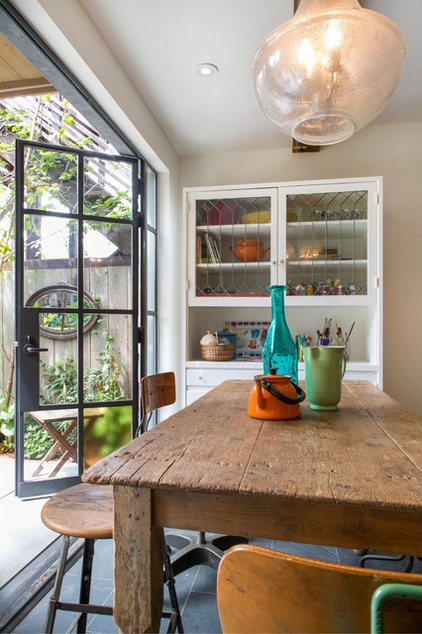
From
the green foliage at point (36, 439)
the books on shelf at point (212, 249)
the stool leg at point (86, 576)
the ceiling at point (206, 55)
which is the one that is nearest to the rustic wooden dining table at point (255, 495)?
the stool leg at point (86, 576)

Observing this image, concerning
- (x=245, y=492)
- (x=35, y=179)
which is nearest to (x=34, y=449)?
(x=35, y=179)

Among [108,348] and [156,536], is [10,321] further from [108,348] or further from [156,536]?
[156,536]

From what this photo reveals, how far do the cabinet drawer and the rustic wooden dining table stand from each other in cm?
184

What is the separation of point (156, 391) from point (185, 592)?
30.8 inches

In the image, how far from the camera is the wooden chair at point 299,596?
39 centimetres

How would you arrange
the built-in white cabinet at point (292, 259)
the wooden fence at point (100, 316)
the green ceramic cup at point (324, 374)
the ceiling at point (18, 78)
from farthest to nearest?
1. the built-in white cabinet at point (292, 259)
2. the wooden fence at point (100, 316)
3. the ceiling at point (18, 78)
4. the green ceramic cup at point (324, 374)

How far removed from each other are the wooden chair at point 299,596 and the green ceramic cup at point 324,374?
0.79 metres

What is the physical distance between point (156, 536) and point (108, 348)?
192 cm

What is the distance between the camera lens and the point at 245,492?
0.64m

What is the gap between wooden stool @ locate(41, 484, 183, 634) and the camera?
1.07 metres

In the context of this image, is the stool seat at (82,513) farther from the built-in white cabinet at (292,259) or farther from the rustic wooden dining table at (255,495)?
the built-in white cabinet at (292,259)

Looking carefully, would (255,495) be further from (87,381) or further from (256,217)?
(256,217)

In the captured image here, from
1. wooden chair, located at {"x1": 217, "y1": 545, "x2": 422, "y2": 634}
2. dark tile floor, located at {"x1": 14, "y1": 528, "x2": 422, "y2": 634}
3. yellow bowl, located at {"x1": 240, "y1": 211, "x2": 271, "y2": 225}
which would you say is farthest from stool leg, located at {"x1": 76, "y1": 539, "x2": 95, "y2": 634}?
yellow bowl, located at {"x1": 240, "y1": 211, "x2": 271, "y2": 225}

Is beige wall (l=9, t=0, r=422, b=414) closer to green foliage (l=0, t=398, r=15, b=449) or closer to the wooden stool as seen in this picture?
green foliage (l=0, t=398, r=15, b=449)
